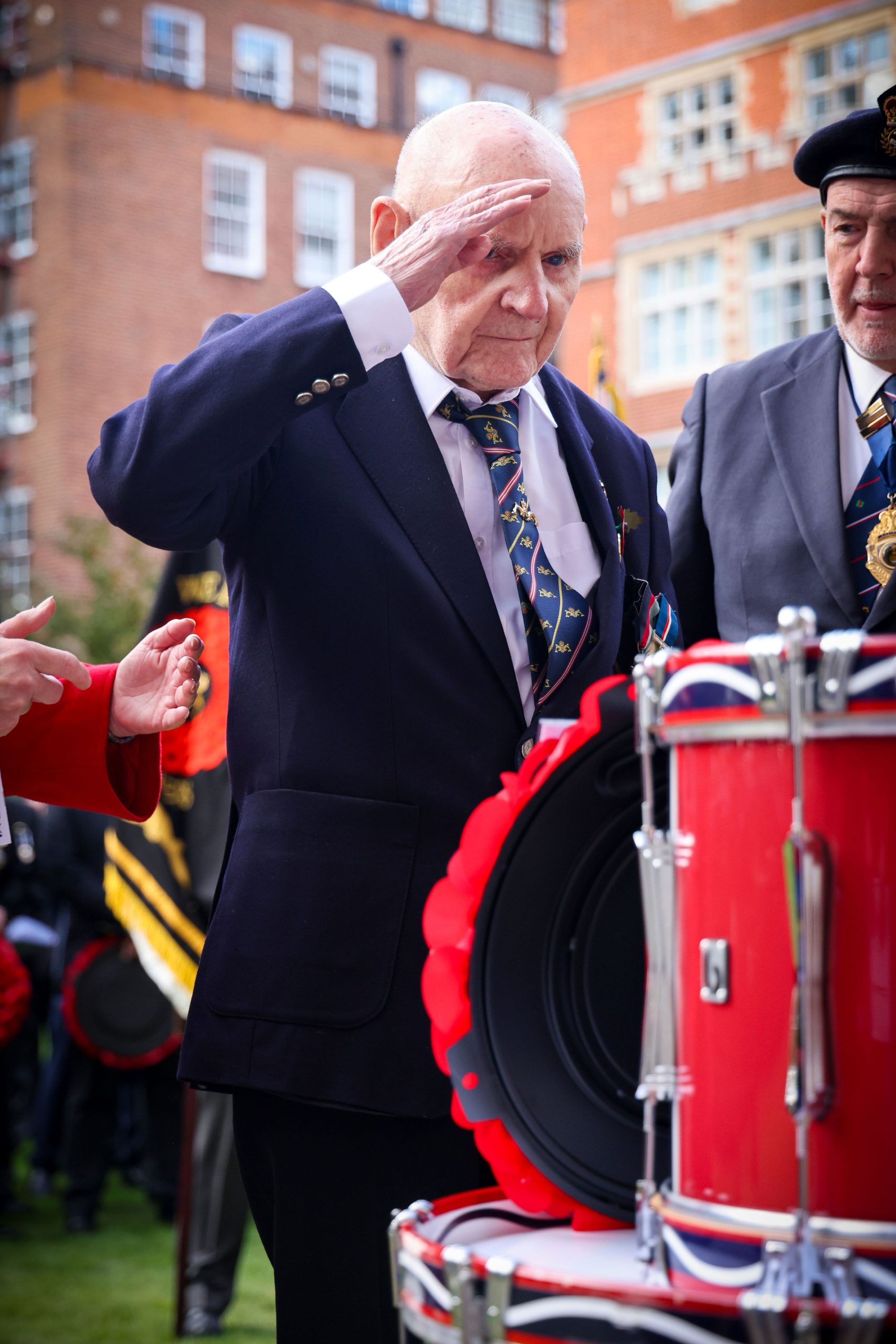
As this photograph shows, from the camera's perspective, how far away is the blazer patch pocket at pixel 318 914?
1757 mm

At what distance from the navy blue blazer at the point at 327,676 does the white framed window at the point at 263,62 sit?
2393 cm

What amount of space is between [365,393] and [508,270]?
0.24 m

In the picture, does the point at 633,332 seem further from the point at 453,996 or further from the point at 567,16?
the point at 453,996

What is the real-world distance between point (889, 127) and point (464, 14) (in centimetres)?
2695

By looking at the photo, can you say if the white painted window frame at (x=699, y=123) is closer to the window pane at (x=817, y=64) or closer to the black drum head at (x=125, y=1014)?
the window pane at (x=817, y=64)

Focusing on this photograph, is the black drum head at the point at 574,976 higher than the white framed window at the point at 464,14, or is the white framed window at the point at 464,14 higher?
the white framed window at the point at 464,14

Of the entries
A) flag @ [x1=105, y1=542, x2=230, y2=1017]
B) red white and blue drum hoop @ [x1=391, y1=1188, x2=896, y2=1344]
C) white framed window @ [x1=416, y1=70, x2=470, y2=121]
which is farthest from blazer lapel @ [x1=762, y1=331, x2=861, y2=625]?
white framed window @ [x1=416, y1=70, x2=470, y2=121]

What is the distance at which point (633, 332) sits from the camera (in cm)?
1789

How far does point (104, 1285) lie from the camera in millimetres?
5625

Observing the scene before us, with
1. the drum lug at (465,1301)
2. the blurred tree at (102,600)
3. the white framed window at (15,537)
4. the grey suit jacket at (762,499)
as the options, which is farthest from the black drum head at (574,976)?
the white framed window at (15,537)

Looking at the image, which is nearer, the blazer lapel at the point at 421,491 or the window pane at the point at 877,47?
the blazer lapel at the point at 421,491

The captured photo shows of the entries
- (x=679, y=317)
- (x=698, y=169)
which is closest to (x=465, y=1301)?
(x=679, y=317)

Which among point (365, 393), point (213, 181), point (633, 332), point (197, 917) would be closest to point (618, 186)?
point (633, 332)

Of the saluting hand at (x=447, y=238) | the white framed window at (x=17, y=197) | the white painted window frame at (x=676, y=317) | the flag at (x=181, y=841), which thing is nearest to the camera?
the saluting hand at (x=447, y=238)
